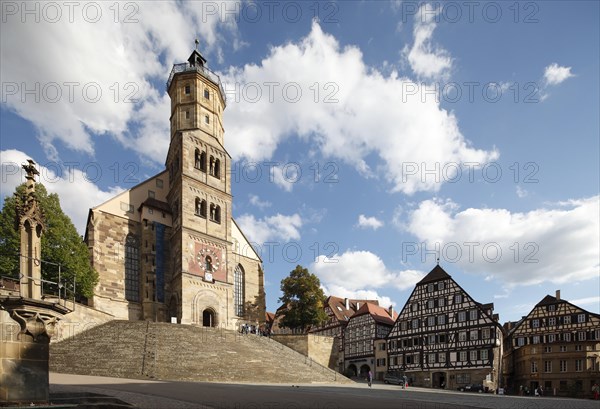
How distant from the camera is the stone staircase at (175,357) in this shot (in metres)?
21.8

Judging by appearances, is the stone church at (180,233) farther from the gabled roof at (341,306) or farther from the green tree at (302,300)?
the gabled roof at (341,306)

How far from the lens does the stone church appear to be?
3838 cm

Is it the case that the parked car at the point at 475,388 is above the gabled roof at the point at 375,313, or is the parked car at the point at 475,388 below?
below

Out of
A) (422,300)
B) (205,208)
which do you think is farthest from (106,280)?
(422,300)

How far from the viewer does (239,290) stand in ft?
157

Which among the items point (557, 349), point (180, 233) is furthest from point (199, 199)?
point (557, 349)

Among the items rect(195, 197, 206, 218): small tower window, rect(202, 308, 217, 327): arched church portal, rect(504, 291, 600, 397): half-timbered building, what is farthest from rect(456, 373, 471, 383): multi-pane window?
rect(195, 197, 206, 218): small tower window

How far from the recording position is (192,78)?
46250 mm

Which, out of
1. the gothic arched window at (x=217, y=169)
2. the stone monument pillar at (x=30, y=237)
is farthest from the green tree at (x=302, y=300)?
the stone monument pillar at (x=30, y=237)

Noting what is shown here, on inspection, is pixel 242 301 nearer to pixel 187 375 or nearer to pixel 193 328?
pixel 193 328

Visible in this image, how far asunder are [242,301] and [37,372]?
40.0m

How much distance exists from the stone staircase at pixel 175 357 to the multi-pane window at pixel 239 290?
1509cm

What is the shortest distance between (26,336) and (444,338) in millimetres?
41105

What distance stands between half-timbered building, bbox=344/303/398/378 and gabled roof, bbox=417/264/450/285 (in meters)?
9.46
